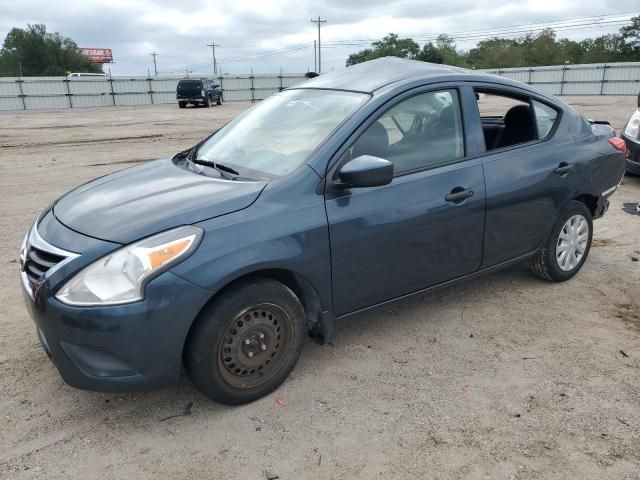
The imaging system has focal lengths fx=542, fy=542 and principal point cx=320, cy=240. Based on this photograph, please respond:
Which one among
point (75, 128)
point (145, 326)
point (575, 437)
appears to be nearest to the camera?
point (145, 326)

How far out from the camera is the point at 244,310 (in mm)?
2697

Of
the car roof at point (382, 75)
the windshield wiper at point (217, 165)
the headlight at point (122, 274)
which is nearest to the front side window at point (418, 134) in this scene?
the car roof at point (382, 75)

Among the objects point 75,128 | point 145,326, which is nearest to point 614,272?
point 145,326

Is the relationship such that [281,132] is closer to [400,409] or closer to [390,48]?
[400,409]

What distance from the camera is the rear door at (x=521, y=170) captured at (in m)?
3.69

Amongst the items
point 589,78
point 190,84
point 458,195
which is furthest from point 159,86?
point 458,195

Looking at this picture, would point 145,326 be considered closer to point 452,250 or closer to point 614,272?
point 452,250

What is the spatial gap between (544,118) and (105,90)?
129 ft

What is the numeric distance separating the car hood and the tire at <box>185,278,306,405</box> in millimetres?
429

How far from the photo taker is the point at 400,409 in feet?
9.37

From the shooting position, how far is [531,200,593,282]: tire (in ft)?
13.9

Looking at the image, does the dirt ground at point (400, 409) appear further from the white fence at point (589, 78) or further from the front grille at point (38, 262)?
the white fence at point (589, 78)

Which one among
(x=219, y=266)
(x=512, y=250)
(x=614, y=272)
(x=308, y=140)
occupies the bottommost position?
(x=614, y=272)

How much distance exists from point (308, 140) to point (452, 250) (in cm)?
118
